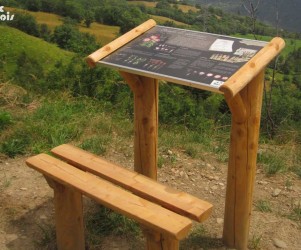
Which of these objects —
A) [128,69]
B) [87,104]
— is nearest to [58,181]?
[128,69]

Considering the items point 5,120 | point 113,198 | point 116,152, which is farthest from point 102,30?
point 113,198

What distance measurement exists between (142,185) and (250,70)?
873 mm

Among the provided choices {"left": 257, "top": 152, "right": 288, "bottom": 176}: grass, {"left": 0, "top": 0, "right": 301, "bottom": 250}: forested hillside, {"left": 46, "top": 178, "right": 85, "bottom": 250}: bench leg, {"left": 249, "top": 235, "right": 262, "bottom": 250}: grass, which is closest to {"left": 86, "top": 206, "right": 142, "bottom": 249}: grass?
{"left": 0, "top": 0, "right": 301, "bottom": 250}: forested hillside

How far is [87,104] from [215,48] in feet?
9.90

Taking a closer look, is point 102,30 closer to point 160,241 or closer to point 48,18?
point 48,18

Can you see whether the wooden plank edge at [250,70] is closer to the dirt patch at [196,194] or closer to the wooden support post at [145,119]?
the wooden support post at [145,119]

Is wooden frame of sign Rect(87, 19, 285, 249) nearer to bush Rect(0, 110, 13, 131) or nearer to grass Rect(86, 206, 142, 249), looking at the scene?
grass Rect(86, 206, 142, 249)

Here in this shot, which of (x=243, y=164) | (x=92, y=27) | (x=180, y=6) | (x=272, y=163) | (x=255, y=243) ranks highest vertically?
(x=243, y=164)

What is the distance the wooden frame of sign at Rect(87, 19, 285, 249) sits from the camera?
8.05ft

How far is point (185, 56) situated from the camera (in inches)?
107

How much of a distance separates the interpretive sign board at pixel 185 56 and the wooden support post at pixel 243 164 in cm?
17

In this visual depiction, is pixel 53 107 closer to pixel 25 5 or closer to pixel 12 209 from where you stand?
pixel 12 209

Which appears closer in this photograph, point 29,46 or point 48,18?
point 29,46

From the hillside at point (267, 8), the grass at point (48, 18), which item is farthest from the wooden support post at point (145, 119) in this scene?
the grass at point (48, 18)
